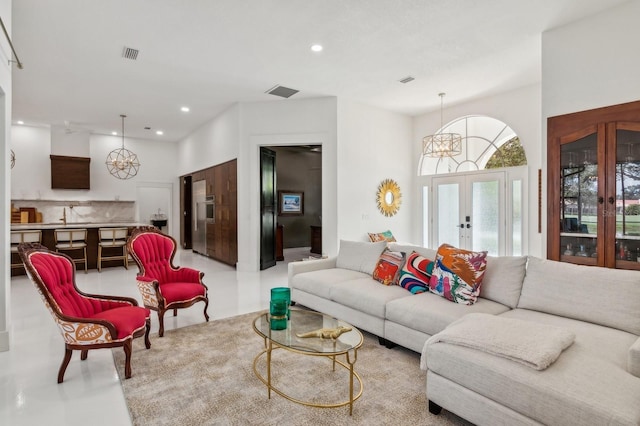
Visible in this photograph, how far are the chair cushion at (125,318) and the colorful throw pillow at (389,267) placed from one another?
2.23 meters

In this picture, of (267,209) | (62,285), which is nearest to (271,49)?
(267,209)

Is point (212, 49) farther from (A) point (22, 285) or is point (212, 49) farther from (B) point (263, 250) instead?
(A) point (22, 285)

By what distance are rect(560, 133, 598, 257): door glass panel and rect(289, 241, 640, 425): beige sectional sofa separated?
1497 mm

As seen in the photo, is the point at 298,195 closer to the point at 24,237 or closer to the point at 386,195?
the point at 386,195

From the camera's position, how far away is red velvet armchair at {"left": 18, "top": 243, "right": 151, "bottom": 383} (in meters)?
2.40

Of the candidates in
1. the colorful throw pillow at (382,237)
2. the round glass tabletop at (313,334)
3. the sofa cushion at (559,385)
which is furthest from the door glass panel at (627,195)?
Result: the colorful throw pillow at (382,237)

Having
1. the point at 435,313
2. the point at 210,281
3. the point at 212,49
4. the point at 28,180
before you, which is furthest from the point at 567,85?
the point at 28,180

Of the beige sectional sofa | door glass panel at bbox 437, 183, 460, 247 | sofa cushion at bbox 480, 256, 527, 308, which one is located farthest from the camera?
door glass panel at bbox 437, 183, 460, 247

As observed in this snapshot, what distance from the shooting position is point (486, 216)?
21.0 ft

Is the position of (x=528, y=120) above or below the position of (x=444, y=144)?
above

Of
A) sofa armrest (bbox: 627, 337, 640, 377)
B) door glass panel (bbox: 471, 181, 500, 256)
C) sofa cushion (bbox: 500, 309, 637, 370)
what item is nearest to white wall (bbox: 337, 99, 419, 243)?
door glass panel (bbox: 471, 181, 500, 256)

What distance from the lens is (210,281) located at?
5.83m

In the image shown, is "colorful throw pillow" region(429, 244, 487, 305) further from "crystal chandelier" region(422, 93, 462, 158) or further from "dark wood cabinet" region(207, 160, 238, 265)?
"dark wood cabinet" region(207, 160, 238, 265)

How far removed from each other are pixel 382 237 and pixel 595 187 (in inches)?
144
